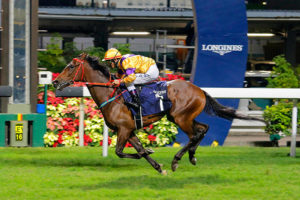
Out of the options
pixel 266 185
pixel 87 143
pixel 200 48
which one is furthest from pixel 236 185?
pixel 200 48

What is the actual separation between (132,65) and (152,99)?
43 centimetres

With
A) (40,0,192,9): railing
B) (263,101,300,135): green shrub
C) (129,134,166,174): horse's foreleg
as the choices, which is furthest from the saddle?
(40,0,192,9): railing

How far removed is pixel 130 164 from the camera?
6613 mm

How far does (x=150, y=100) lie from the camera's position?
6188 millimetres

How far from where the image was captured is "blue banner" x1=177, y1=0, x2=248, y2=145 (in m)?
9.86

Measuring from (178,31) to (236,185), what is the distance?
9730 millimetres

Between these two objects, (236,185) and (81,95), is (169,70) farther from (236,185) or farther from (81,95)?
(236,185)

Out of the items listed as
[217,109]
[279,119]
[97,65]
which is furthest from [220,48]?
[97,65]

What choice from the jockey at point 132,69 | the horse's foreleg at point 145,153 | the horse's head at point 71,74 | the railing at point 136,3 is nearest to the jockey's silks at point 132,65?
the jockey at point 132,69

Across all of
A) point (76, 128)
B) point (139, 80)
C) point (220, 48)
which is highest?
point (220, 48)

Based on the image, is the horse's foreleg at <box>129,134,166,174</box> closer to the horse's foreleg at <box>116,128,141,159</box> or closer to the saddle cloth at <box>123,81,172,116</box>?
the horse's foreleg at <box>116,128,141,159</box>

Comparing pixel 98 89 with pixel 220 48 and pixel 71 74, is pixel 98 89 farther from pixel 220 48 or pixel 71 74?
pixel 220 48

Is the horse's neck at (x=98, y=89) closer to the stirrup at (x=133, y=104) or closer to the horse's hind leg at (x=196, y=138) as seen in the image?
the stirrup at (x=133, y=104)

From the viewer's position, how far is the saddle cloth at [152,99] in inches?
243
